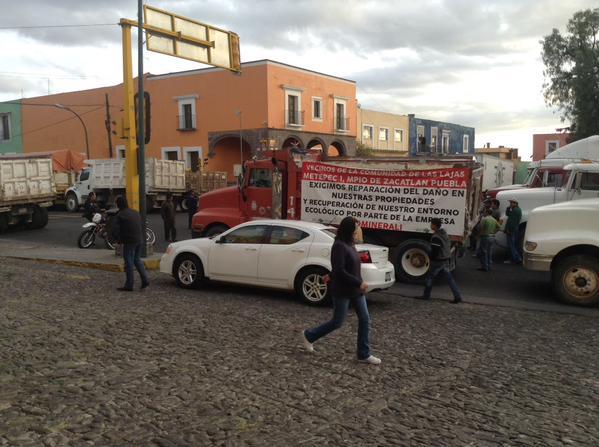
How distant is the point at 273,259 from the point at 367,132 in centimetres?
4482

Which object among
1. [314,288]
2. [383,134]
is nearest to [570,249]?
[314,288]

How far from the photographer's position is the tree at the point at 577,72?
1373 inches

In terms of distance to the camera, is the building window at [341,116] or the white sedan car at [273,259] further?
the building window at [341,116]

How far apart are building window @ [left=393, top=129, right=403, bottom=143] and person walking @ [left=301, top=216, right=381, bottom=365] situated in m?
51.8

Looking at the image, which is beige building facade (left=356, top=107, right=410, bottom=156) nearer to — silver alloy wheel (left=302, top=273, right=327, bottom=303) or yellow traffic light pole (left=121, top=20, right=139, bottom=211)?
yellow traffic light pole (left=121, top=20, right=139, bottom=211)

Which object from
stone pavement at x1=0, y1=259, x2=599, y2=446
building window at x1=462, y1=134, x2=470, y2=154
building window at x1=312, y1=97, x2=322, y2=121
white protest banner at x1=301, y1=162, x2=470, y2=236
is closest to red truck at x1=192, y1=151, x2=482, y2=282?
white protest banner at x1=301, y1=162, x2=470, y2=236

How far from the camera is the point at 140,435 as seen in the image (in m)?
4.23

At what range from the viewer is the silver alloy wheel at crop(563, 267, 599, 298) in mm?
9805

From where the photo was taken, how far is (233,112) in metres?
40.3

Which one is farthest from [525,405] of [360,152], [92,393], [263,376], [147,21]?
[360,152]

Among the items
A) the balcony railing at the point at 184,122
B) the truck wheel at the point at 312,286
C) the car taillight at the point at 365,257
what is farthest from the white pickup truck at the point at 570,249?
the balcony railing at the point at 184,122

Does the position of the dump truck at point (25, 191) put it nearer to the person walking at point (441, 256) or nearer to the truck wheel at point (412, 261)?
the truck wheel at point (412, 261)

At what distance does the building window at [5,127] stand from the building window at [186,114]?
22.3 metres

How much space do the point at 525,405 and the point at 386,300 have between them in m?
5.26
